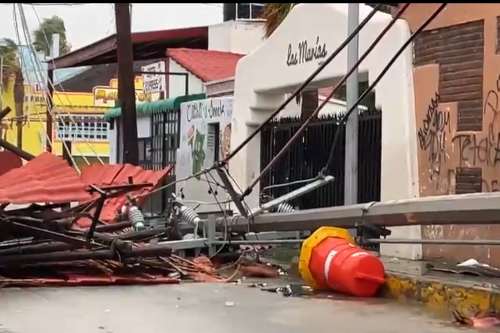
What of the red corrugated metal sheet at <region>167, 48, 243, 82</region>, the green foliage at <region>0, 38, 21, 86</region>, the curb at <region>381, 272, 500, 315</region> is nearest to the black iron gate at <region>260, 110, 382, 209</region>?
the curb at <region>381, 272, 500, 315</region>

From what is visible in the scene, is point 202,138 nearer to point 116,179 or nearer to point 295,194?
point 116,179

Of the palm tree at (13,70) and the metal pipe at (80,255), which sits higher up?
the palm tree at (13,70)

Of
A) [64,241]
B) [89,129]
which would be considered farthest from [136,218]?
[89,129]

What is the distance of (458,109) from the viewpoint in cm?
1219

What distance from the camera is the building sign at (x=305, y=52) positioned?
15.6 metres

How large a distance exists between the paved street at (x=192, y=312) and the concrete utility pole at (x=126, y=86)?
9012mm

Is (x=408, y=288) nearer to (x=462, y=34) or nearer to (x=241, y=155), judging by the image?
(x=462, y=34)

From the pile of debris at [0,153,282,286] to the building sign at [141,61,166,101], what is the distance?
56.5 ft

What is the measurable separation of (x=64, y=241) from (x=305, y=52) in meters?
6.52

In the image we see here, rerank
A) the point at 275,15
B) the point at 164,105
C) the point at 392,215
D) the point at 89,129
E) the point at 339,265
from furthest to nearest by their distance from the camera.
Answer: the point at 89,129, the point at 164,105, the point at 275,15, the point at 339,265, the point at 392,215

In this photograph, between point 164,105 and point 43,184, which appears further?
point 164,105

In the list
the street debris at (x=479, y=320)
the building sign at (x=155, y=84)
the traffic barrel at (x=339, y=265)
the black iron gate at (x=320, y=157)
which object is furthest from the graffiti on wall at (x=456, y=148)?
the building sign at (x=155, y=84)

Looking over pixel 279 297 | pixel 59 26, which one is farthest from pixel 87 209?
pixel 59 26

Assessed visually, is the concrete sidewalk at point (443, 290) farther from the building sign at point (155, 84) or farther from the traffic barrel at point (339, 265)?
the building sign at point (155, 84)
